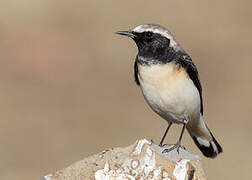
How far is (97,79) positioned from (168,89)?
11612mm

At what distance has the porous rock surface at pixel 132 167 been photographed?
6562 mm

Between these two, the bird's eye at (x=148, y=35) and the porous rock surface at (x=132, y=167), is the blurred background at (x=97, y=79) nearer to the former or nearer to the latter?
the bird's eye at (x=148, y=35)

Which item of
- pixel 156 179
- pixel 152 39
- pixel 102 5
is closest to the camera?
pixel 156 179

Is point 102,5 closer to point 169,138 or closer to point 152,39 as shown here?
point 169,138

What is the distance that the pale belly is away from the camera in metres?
8.41

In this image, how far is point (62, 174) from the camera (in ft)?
21.9

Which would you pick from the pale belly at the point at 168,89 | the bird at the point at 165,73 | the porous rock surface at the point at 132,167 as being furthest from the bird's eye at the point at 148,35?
the porous rock surface at the point at 132,167

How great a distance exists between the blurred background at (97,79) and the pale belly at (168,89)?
19.0ft

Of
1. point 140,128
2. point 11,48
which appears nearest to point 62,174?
point 140,128

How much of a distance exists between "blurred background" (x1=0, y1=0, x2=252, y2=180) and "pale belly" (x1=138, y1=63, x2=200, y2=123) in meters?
5.78

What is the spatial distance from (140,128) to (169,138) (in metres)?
1.50

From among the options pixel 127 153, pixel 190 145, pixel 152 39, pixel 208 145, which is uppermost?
pixel 152 39

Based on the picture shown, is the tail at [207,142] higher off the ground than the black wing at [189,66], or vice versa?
the black wing at [189,66]

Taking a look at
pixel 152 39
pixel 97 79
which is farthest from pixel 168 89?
pixel 97 79
